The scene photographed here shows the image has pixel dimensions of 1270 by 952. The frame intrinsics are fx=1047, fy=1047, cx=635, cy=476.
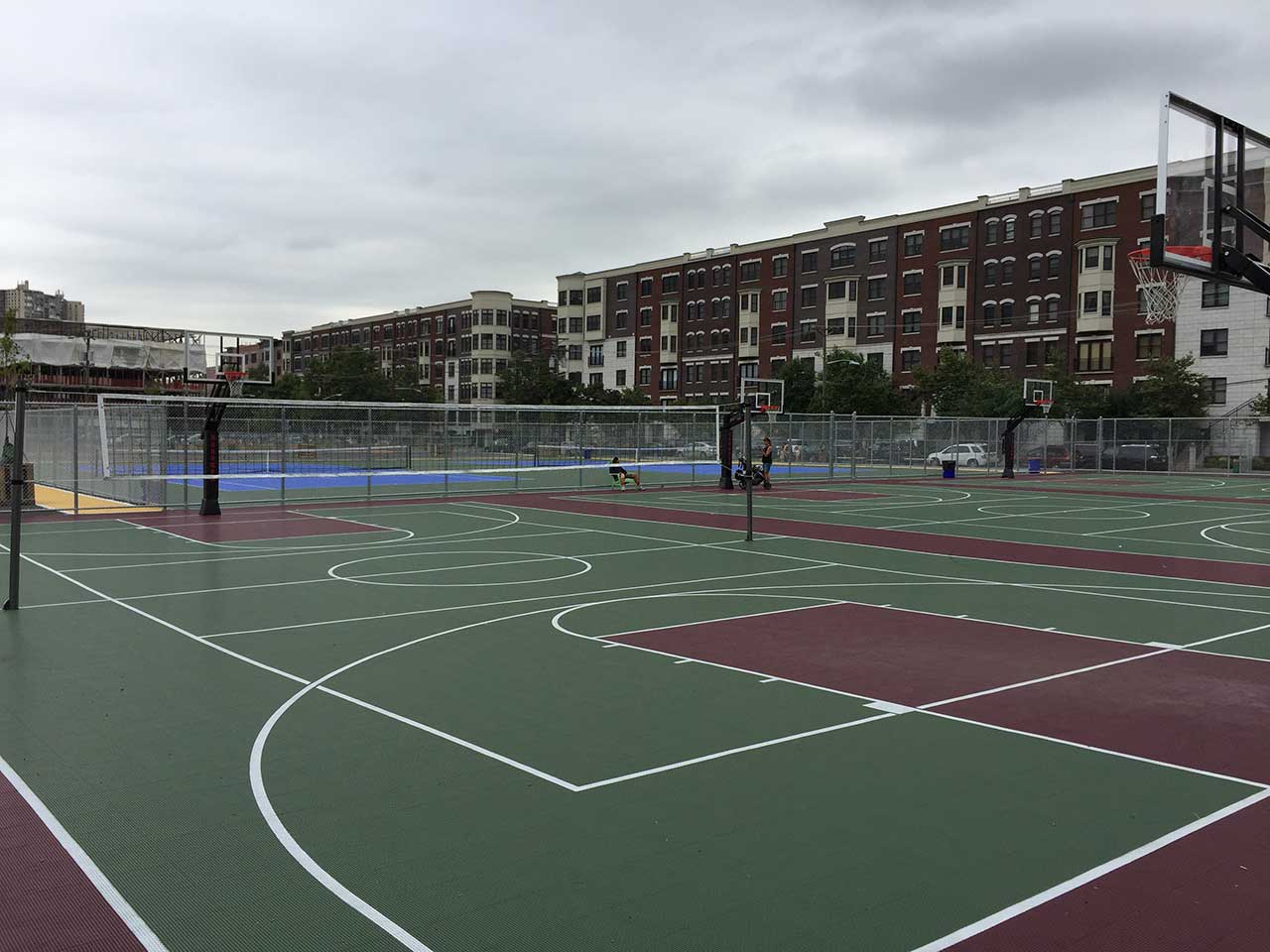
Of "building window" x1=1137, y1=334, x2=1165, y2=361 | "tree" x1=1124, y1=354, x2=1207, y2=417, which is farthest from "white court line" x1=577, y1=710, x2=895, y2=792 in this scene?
"building window" x1=1137, y1=334, x2=1165, y2=361

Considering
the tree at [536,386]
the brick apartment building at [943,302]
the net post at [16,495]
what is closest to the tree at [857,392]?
the brick apartment building at [943,302]

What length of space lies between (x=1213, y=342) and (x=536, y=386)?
5113 cm

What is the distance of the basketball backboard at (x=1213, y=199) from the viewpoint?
33.9ft

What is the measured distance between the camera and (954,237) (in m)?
72.5

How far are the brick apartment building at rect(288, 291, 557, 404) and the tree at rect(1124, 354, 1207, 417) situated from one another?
61022 millimetres

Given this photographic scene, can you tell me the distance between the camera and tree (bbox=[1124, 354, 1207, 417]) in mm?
58844

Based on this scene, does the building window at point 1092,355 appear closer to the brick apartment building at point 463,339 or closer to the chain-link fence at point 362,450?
the chain-link fence at point 362,450

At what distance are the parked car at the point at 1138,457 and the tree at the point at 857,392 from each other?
55.9 feet

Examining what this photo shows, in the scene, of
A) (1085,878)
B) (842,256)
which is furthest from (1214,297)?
(1085,878)

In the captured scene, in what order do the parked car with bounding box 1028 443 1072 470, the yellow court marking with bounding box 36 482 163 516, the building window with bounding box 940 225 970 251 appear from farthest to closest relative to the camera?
the building window with bounding box 940 225 970 251, the parked car with bounding box 1028 443 1072 470, the yellow court marking with bounding box 36 482 163 516

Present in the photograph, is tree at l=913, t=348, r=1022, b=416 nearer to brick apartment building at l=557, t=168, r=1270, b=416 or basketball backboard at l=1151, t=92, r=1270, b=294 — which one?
brick apartment building at l=557, t=168, r=1270, b=416

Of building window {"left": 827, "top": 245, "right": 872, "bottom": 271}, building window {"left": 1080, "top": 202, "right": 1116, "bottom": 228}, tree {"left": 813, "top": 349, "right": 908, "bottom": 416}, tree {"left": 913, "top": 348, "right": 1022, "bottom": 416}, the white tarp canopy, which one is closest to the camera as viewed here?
tree {"left": 913, "top": 348, "right": 1022, "bottom": 416}

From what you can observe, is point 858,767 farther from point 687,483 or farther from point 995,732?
point 687,483

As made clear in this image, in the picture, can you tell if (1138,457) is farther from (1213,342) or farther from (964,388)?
(964,388)
